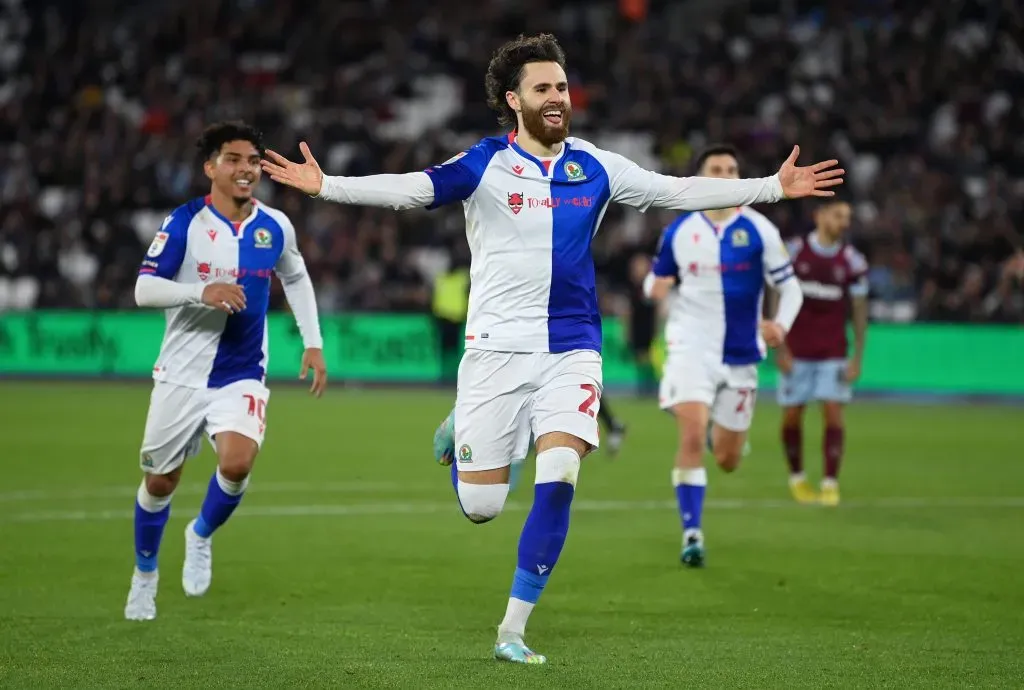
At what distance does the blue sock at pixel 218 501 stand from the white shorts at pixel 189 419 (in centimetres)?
23

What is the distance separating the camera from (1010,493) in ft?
43.7

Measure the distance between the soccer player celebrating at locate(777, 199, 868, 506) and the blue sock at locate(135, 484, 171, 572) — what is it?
20.8 ft

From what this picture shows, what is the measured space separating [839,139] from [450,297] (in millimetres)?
8090

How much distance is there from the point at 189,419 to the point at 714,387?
3.67m

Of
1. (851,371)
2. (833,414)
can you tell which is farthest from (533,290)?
(851,371)

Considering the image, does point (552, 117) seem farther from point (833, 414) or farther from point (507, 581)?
point (833, 414)

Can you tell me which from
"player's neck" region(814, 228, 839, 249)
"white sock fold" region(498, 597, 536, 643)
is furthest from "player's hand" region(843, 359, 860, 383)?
"white sock fold" region(498, 597, 536, 643)

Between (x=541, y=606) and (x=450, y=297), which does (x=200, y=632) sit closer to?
(x=541, y=606)

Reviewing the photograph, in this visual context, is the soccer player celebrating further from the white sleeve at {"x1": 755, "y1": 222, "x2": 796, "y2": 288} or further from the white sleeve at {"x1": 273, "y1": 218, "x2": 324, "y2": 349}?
the white sleeve at {"x1": 273, "y1": 218, "x2": 324, "y2": 349}

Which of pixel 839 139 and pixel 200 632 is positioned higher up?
pixel 839 139

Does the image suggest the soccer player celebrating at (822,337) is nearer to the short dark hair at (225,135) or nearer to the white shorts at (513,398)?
the short dark hair at (225,135)

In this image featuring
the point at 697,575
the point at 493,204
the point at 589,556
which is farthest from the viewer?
the point at 589,556

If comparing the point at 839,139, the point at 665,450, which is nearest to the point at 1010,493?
the point at 665,450

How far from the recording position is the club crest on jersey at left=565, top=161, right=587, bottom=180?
6.89 meters
